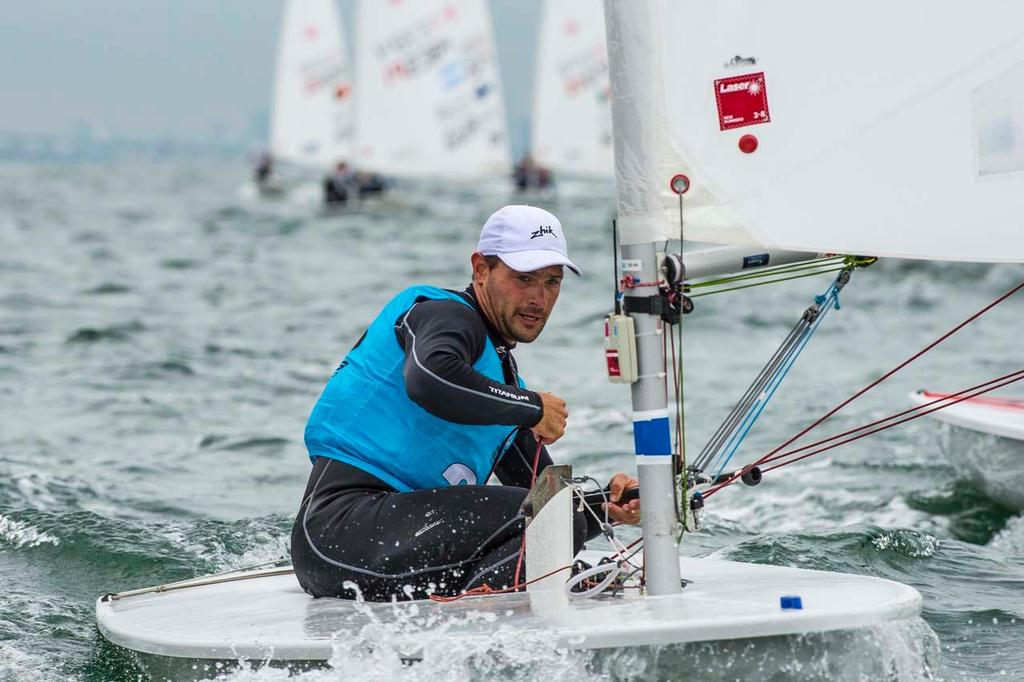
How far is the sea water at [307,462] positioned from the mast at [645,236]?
0.31 meters

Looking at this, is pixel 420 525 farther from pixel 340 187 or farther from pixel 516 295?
pixel 340 187

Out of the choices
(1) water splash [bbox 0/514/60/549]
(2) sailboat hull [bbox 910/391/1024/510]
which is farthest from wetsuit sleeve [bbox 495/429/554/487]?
(2) sailboat hull [bbox 910/391/1024/510]

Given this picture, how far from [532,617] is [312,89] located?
94.2 feet

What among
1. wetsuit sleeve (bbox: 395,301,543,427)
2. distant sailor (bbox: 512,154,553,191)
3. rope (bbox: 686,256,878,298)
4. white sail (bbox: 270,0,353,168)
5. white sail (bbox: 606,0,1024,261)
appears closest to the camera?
white sail (bbox: 606,0,1024,261)

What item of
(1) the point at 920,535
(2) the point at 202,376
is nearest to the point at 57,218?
(2) the point at 202,376

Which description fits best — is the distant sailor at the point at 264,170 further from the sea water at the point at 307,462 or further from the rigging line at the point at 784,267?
the rigging line at the point at 784,267

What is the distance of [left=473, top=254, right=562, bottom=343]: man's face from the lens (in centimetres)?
296

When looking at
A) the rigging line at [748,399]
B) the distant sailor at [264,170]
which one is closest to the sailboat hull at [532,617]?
the rigging line at [748,399]

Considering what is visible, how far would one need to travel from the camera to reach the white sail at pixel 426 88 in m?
25.3

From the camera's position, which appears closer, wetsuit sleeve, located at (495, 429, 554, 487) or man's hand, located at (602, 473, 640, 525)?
man's hand, located at (602, 473, 640, 525)

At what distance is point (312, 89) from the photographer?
100 ft

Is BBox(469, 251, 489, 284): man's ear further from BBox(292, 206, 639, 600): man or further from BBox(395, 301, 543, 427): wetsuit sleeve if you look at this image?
BBox(395, 301, 543, 427): wetsuit sleeve

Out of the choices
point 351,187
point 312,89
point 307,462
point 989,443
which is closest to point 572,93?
point 351,187

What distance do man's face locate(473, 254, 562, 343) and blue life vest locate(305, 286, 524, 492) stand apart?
55mm
